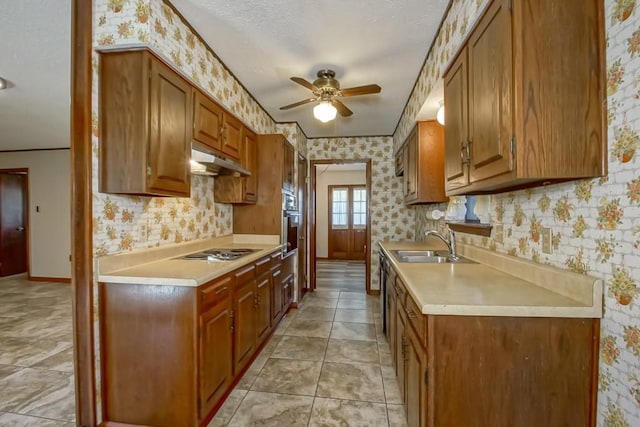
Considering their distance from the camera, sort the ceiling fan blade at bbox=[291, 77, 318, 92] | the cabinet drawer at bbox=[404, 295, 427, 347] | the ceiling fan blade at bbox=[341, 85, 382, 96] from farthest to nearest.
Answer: the ceiling fan blade at bbox=[341, 85, 382, 96] < the ceiling fan blade at bbox=[291, 77, 318, 92] < the cabinet drawer at bbox=[404, 295, 427, 347]

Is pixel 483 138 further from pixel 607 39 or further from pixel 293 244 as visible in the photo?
pixel 293 244

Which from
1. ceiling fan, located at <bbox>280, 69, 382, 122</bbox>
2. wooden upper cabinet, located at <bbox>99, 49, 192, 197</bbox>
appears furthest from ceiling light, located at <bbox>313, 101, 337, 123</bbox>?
wooden upper cabinet, located at <bbox>99, 49, 192, 197</bbox>

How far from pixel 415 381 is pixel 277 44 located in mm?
2428

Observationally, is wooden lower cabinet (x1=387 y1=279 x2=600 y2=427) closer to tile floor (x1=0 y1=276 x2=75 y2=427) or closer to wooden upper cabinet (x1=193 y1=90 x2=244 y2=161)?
wooden upper cabinet (x1=193 y1=90 x2=244 y2=161)

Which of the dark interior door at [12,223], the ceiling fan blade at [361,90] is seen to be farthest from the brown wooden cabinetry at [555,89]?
the dark interior door at [12,223]

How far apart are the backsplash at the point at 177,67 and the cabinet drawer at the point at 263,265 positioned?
25.5 inches

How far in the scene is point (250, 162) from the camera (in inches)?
131

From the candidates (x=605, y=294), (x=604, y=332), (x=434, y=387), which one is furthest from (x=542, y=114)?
(x=434, y=387)

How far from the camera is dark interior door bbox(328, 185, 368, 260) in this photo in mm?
8172

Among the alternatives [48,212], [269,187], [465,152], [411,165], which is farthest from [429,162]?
[48,212]

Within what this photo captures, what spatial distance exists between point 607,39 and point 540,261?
94 centimetres

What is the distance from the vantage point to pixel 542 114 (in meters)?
1.13

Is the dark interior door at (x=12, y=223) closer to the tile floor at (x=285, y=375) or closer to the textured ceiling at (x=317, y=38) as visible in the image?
the tile floor at (x=285, y=375)

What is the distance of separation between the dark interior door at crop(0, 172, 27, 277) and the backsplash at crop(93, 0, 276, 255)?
5559 millimetres
